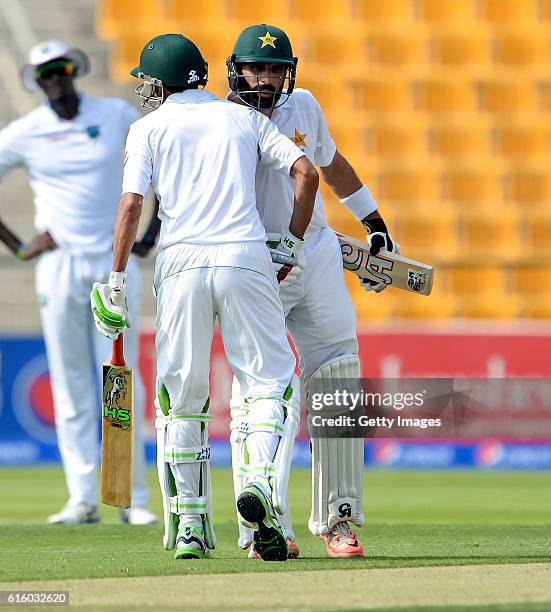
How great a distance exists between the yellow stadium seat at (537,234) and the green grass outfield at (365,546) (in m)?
4.58

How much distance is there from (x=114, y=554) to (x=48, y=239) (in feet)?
7.21

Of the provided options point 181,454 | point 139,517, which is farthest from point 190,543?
point 139,517

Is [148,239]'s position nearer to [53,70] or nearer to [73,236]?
[73,236]

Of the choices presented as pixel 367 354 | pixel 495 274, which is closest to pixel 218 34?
pixel 495 274

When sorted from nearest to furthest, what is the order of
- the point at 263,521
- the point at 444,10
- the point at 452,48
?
1. the point at 263,521
2. the point at 452,48
3. the point at 444,10

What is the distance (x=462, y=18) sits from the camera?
1484cm

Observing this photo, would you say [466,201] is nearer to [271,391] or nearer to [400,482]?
[400,482]

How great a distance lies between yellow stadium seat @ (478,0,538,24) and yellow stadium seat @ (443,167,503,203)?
1.73 meters

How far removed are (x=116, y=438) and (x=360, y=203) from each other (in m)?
1.31

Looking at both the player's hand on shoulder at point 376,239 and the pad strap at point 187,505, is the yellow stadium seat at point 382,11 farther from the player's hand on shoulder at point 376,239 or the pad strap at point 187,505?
the pad strap at point 187,505

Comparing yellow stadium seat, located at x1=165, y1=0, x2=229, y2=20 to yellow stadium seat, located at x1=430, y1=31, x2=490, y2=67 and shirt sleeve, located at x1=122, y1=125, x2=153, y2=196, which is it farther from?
shirt sleeve, located at x1=122, y1=125, x2=153, y2=196

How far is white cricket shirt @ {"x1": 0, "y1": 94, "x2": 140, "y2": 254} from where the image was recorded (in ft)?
23.1

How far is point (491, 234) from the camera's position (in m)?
13.8

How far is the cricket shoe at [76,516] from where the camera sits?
6824 millimetres
